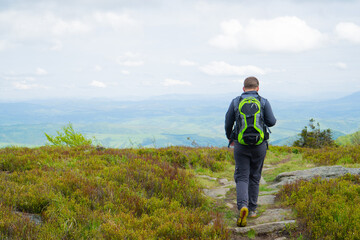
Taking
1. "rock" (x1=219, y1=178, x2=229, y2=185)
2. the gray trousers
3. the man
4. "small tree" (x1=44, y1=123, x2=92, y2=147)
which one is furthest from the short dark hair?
"small tree" (x1=44, y1=123, x2=92, y2=147)

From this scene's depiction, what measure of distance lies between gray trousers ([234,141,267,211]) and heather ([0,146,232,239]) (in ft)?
2.20

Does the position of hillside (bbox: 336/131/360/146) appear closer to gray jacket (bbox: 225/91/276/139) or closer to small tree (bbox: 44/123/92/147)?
gray jacket (bbox: 225/91/276/139)

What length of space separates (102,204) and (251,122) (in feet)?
10.5

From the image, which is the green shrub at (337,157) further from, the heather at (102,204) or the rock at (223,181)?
the heather at (102,204)

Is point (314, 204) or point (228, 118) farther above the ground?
point (228, 118)

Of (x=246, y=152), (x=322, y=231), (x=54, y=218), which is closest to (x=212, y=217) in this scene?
(x=246, y=152)

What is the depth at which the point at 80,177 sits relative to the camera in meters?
5.94

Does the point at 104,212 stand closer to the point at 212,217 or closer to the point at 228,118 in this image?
the point at 212,217

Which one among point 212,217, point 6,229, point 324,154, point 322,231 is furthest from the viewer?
point 324,154

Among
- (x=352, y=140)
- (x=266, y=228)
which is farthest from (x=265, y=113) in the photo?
(x=352, y=140)

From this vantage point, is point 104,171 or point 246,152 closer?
point 246,152

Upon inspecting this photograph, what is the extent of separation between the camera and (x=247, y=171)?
16.9 ft

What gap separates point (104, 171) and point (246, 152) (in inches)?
151

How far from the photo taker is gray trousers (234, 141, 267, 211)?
499 cm
